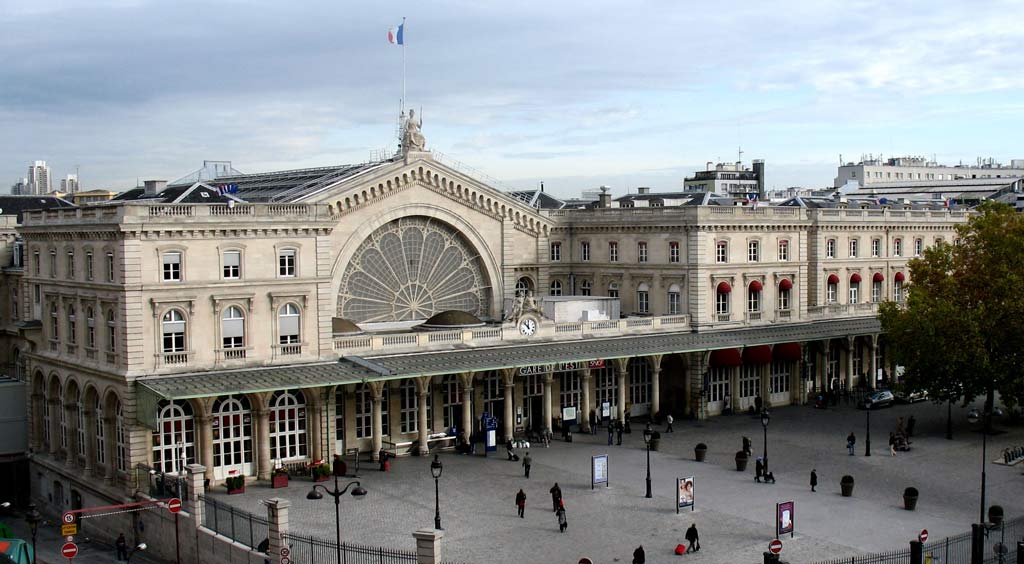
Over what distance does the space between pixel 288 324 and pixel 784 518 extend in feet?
81.0

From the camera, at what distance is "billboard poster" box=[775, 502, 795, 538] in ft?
137

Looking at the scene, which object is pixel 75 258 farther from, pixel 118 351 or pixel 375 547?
pixel 375 547

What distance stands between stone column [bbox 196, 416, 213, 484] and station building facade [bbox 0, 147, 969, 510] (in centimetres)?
9

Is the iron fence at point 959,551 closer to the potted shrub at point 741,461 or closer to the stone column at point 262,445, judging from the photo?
the potted shrub at point 741,461

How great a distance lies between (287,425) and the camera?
5412 centimetres

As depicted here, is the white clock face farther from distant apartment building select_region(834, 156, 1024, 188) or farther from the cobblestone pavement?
distant apartment building select_region(834, 156, 1024, 188)

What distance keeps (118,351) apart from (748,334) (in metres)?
36.5

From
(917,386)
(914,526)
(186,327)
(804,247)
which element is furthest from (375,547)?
(804,247)

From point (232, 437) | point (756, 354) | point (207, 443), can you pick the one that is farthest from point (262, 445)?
point (756, 354)

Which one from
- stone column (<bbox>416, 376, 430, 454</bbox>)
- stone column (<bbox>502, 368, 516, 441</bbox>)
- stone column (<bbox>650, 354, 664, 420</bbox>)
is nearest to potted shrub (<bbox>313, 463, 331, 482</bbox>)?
stone column (<bbox>416, 376, 430, 454</bbox>)

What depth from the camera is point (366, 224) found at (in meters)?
63.0

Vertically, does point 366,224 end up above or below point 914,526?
above

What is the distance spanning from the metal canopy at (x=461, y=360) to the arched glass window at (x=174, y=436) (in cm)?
176

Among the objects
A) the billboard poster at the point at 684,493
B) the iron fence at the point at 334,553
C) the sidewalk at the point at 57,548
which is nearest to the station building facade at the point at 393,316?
the sidewalk at the point at 57,548
